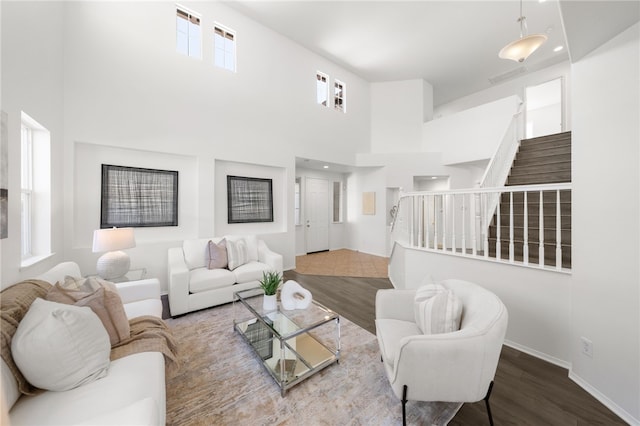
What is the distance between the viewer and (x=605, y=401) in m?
1.62

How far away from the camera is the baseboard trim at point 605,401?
4.88 ft

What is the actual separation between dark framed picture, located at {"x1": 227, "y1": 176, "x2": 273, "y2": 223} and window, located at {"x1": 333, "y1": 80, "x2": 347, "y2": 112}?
2.91 m

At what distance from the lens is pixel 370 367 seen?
6.48ft

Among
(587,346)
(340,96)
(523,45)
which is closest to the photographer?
(587,346)

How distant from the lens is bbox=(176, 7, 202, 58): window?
3.81m

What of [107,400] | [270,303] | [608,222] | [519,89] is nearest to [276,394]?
[270,303]

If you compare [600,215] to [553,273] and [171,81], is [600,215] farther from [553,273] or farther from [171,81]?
[171,81]

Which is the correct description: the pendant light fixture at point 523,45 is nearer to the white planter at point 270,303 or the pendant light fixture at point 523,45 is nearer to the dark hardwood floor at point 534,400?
the dark hardwood floor at point 534,400

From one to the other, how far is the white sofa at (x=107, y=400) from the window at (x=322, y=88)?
18.6 ft

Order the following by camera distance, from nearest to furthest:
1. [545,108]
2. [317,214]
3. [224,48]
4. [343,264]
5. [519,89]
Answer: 1. [224,48]
2. [343,264]
3. [519,89]
4. [317,214]
5. [545,108]

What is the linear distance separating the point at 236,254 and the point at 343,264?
2.69 metres

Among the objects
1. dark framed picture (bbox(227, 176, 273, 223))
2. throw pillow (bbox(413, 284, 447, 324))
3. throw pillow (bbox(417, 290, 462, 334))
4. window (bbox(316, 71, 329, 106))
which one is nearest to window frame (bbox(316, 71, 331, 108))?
window (bbox(316, 71, 329, 106))

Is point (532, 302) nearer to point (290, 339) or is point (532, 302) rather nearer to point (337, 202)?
point (290, 339)

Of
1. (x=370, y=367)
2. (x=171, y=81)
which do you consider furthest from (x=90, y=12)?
(x=370, y=367)
